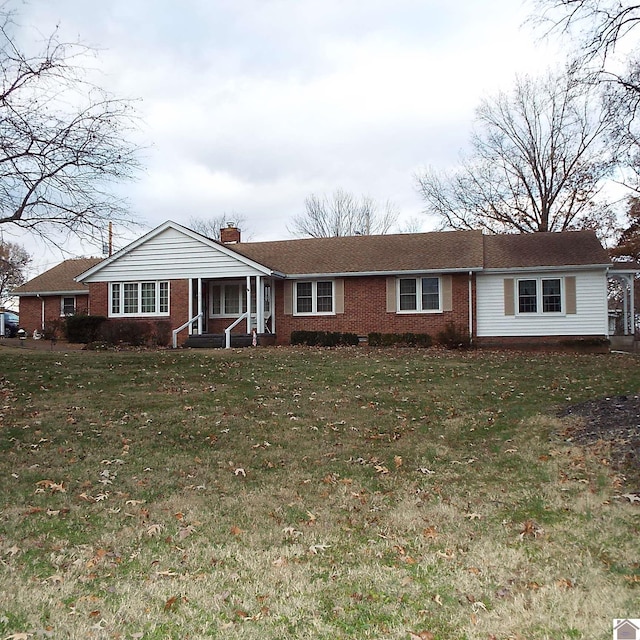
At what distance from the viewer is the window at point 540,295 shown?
20312 mm

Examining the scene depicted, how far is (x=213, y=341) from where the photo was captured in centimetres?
2070

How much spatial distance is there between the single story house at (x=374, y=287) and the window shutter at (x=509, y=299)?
0.03 metres

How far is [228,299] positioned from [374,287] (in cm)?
600

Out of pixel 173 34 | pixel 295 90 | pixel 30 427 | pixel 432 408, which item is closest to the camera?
pixel 30 427

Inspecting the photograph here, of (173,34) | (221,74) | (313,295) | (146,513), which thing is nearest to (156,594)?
(146,513)

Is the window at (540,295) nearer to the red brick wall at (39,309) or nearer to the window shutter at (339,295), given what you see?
the window shutter at (339,295)

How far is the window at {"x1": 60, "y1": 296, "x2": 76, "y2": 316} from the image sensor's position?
2742 centimetres

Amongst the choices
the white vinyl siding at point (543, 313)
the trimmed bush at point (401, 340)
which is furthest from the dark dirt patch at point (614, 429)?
the white vinyl siding at point (543, 313)

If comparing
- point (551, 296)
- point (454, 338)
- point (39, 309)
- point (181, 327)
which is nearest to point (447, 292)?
point (454, 338)

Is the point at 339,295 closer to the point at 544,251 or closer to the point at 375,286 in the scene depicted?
the point at 375,286

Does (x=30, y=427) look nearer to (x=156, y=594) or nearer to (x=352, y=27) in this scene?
(x=156, y=594)

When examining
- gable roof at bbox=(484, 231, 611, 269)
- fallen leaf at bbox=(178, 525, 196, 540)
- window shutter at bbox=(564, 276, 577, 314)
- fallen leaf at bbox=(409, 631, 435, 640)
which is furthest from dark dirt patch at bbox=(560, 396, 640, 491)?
gable roof at bbox=(484, 231, 611, 269)

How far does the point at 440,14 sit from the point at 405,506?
416 inches

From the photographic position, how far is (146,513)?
214 inches
